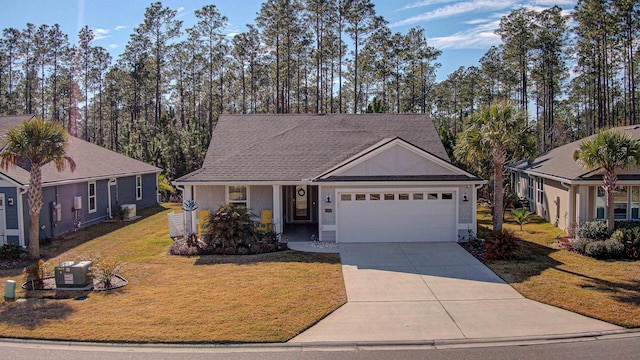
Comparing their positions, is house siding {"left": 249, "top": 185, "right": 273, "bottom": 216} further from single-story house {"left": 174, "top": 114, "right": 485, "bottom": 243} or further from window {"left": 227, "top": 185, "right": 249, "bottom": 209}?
window {"left": 227, "top": 185, "right": 249, "bottom": 209}

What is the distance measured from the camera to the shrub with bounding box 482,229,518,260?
46.3 ft

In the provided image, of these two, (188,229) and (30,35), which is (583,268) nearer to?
(188,229)

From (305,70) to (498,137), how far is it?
116 ft

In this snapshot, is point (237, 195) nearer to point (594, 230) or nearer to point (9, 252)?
point (9, 252)

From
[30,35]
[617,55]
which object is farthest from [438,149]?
[30,35]

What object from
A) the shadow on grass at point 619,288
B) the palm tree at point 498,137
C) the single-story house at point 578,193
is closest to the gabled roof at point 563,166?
the single-story house at point 578,193

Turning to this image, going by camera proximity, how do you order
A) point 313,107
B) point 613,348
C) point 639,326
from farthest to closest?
point 313,107 < point 639,326 < point 613,348

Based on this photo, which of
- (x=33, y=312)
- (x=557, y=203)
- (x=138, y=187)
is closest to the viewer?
(x=33, y=312)

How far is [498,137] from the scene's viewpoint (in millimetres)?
14914

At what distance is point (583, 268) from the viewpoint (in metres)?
13.1

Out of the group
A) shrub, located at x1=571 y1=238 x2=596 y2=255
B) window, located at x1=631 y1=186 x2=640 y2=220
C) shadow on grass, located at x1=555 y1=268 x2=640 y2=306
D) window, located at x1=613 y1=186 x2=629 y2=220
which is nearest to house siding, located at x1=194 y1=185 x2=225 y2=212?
shadow on grass, located at x1=555 y1=268 x2=640 y2=306

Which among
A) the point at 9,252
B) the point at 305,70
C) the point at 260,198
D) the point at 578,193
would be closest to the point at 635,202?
the point at 578,193

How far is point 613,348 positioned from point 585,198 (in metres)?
10.6

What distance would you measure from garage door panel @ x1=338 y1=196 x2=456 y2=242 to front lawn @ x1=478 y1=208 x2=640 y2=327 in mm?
2872
